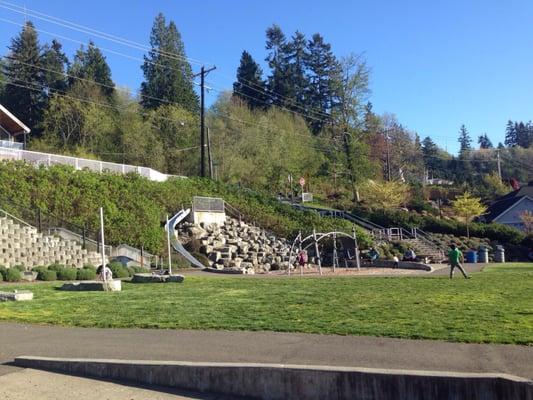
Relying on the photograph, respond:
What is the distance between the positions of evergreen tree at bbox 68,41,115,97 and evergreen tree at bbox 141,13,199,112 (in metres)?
5.71

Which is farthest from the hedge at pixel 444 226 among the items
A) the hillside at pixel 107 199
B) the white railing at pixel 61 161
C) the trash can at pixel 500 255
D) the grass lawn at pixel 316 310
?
the grass lawn at pixel 316 310

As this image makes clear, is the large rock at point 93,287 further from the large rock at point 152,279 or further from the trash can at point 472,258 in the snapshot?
the trash can at point 472,258

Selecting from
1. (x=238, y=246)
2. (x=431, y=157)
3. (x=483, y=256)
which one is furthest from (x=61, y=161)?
(x=431, y=157)

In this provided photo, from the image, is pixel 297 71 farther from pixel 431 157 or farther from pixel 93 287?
pixel 93 287

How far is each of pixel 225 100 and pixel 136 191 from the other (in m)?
43.8

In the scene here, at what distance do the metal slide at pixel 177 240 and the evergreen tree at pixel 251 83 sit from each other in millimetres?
54887

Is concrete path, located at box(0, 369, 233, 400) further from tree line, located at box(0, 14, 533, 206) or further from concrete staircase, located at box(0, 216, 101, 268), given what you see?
tree line, located at box(0, 14, 533, 206)

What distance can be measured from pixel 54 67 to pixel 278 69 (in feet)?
133

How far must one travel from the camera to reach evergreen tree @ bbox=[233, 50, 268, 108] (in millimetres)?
97706

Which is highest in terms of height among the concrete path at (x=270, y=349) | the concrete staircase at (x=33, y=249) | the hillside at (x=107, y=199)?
the hillside at (x=107, y=199)

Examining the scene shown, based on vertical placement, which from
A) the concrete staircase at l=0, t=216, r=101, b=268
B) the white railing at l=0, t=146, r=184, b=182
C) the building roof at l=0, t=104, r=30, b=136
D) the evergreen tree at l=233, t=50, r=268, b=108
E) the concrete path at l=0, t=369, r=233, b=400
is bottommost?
the concrete path at l=0, t=369, r=233, b=400

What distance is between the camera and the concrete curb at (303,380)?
6.09 meters

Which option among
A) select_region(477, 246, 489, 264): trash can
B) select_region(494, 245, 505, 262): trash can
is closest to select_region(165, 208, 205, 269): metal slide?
select_region(477, 246, 489, 264): trash can

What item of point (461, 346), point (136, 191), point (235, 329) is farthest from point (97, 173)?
point (461, 346)
